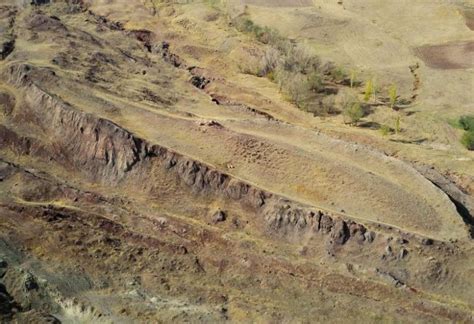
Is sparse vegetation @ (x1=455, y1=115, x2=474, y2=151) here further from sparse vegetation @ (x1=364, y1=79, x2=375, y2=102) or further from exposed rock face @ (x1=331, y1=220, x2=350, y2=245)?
exposed rock face @ (x1=331, y1=220, x2=350, y2=245)

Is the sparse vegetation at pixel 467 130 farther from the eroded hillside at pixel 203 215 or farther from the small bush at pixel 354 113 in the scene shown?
the small bush at pixel 354 113

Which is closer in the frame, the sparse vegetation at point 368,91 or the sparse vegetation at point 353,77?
the sparse vegetation at point 368,91

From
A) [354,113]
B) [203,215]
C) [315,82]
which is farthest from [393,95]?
[203,215]

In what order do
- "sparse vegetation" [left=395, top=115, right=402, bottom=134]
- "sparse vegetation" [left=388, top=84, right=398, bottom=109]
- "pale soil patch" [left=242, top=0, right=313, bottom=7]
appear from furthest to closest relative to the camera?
"pale soil patch" [left=242, top=0, right=313, bottom=7] → "sparse vegetation" [left=388, top=84, right=398, bottom=109] → "sparse vegetation" [left=395, top=115, right=402, bottom=134]

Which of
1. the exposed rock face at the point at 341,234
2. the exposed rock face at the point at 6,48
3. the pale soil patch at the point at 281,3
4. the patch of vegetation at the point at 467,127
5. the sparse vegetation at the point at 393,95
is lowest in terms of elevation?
the patch of vegetation at the point at 467,127

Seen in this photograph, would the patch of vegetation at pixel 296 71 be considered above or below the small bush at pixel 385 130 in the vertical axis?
above

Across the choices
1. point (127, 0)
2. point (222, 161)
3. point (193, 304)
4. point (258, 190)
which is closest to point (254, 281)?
point (193, 304)

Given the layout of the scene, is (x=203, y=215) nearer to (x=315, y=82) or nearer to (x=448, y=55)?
(x=315, y=82)

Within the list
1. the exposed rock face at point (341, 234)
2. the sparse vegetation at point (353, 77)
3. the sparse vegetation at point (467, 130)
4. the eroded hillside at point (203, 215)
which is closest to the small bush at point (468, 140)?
the sparse vegetation at point (467, 130)

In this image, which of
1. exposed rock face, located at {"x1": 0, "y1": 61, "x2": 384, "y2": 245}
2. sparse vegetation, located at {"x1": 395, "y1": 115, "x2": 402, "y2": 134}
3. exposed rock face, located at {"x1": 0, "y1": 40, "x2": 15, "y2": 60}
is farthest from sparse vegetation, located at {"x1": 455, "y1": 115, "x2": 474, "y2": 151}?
exposed rock face, located at {"x1": 0, "y1": 40, "x2": 15, "y2": 60}
